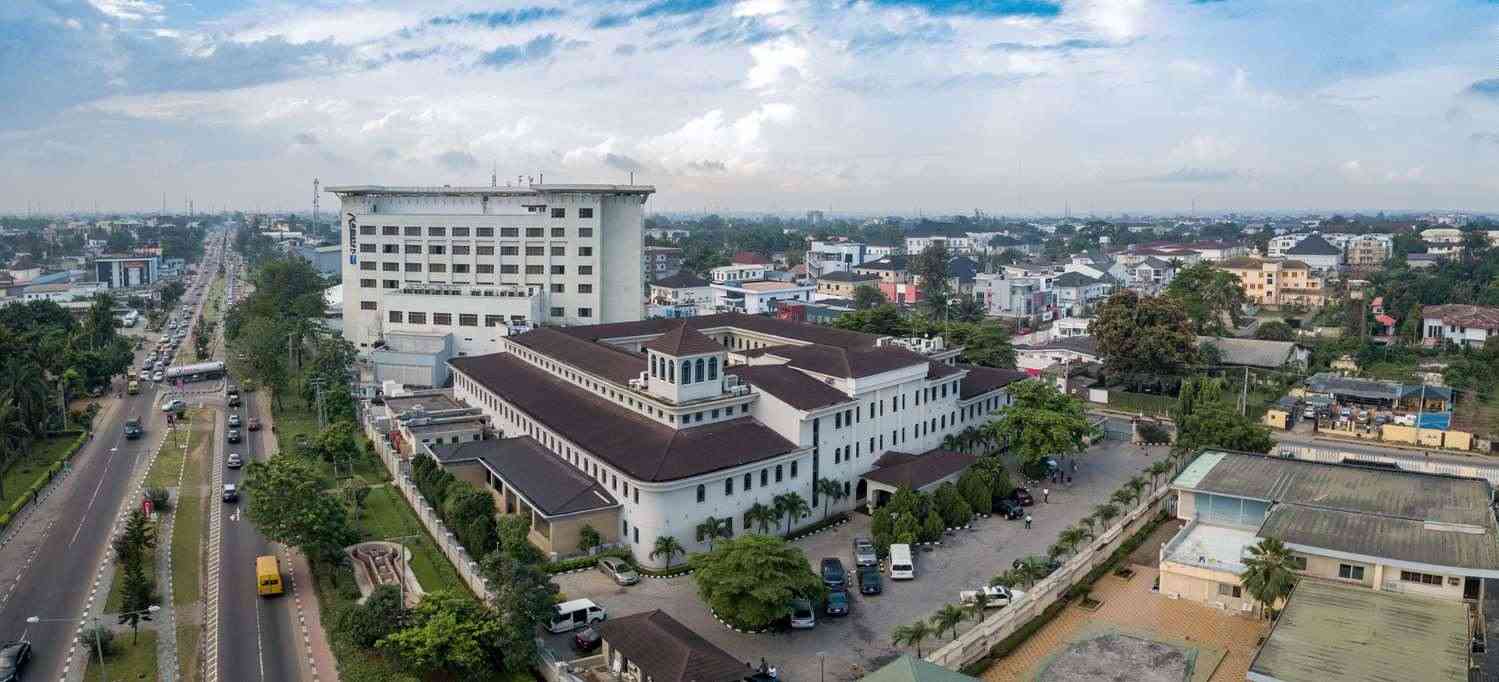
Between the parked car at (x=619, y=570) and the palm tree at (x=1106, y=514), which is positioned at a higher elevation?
the palm tree at (x=1106, y=514)

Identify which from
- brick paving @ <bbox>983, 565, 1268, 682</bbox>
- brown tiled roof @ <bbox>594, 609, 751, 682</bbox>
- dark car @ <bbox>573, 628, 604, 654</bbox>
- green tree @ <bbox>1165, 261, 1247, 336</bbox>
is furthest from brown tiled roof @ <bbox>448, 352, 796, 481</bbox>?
green tree @ <bbox>1165, 261, 1247, 336</bbox>

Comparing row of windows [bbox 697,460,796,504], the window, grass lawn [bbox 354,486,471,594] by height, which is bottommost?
grass lawn [bbox 354,486,471,594]

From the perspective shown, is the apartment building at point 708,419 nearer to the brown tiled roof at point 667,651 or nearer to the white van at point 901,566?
the white van at point 901,566

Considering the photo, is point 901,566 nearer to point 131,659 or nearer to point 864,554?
point 864,554

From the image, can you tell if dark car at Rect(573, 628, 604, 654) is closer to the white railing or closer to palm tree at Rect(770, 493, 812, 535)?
the white railing

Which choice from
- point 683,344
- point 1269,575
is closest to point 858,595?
point 683,344

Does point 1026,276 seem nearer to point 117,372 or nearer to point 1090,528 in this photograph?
point 1090,528

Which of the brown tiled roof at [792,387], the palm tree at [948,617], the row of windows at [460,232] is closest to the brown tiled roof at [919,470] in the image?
the brown tiled roof at [792,387]
